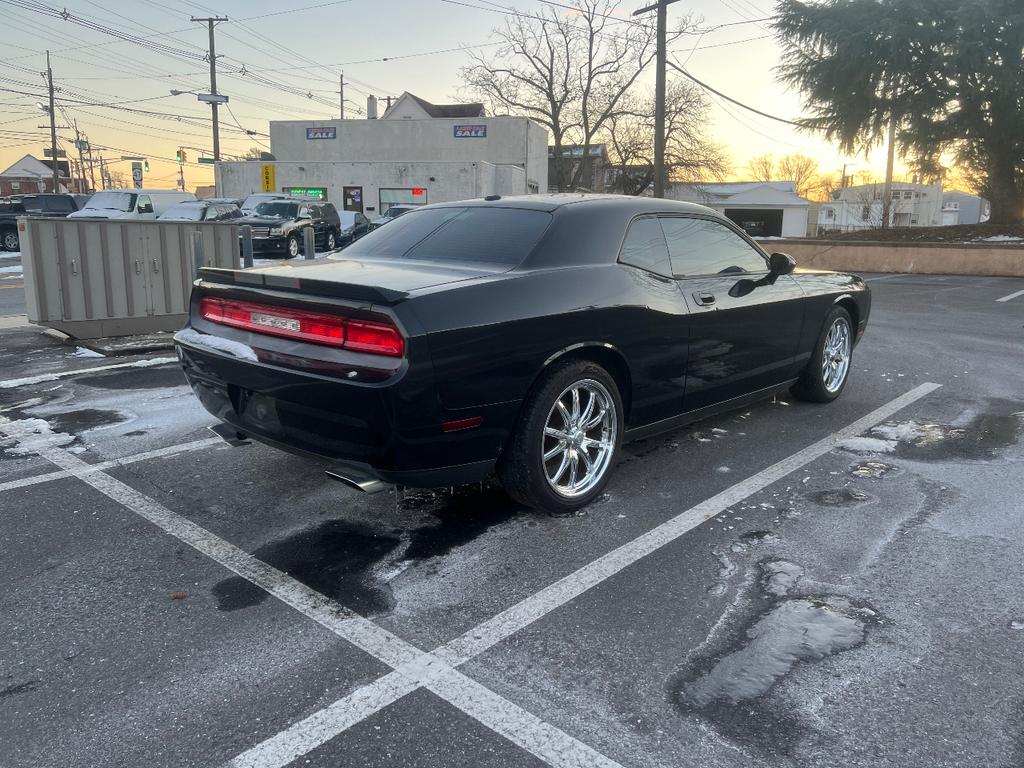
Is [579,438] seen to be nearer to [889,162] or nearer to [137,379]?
[137,379]

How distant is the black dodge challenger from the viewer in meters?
3.14

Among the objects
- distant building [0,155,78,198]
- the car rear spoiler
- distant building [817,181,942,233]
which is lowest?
the car rear spoiler

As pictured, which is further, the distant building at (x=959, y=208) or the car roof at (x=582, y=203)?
the distant building at (x=959, y=208)

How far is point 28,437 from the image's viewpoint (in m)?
4.91

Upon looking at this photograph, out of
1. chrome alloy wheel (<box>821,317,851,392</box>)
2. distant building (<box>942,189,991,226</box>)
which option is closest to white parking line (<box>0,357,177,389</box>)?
chrome alloy wheel (<box>821,317,851,392</box>)

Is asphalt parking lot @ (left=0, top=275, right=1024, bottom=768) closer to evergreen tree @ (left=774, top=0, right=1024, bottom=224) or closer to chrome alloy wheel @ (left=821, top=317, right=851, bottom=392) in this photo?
chrome alloy wheel @ (left=821, top=317, right=851, bottom=392)

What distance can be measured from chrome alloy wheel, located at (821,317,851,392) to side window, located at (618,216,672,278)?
2.07 m

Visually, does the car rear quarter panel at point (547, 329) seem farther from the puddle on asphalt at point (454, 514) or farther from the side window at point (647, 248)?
the puddle on asphalt at point (454, 514)

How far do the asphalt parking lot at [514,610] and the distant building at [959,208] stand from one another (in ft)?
304

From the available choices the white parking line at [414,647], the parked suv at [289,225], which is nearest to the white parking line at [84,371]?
the white parking line at [414,647]

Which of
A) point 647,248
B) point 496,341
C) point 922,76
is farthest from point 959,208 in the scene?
point 496,341

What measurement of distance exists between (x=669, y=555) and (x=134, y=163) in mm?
65166

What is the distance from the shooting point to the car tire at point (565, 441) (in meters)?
3.56

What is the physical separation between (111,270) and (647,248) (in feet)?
20.8
